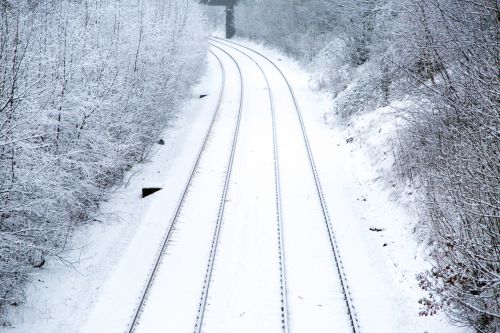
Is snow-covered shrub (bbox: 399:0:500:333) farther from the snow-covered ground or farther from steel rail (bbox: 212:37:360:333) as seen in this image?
steel rail (bbox: 212:37:360:333)

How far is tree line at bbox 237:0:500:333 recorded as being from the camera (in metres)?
7.02

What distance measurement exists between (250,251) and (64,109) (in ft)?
20.9

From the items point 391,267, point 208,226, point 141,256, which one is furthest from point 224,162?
point 391,267

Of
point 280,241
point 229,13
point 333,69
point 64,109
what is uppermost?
point 229,13

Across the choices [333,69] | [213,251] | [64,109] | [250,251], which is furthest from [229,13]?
[213,251]

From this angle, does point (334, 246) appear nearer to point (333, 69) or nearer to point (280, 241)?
point (280, 241)

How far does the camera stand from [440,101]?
36.2 feet

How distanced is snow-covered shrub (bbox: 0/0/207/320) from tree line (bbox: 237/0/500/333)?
26.3ft

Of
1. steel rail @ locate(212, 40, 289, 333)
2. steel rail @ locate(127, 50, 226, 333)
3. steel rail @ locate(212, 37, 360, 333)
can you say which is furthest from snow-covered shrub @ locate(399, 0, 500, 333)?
steel rail @ locate(127, 50, 226, 333)

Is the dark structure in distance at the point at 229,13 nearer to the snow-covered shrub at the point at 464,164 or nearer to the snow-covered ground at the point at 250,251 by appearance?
the snow-covered ground at the point at 250,251

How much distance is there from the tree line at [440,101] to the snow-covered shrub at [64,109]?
8016 millimetres

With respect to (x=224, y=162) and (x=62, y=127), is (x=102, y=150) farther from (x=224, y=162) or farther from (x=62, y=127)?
(x=224, y=162)

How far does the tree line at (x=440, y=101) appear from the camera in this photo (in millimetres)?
7020

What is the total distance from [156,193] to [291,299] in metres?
7.45
